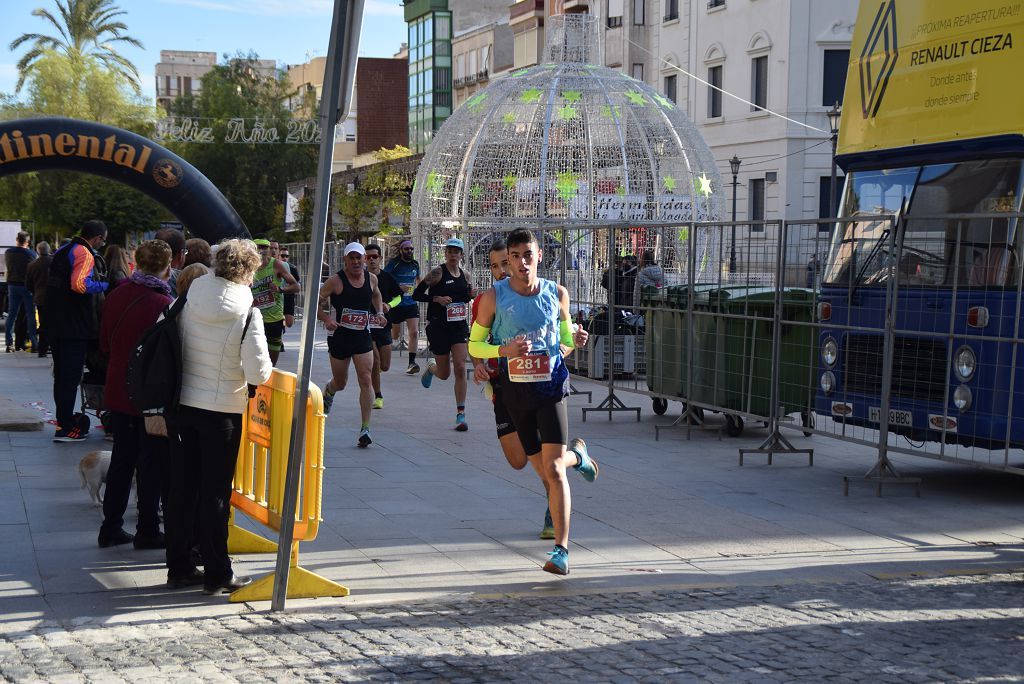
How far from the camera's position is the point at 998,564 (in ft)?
25.5

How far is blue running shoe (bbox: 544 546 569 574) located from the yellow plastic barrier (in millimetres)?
1166

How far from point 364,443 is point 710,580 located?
17.4ft

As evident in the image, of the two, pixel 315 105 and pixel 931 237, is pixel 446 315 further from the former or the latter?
pixel 315 105

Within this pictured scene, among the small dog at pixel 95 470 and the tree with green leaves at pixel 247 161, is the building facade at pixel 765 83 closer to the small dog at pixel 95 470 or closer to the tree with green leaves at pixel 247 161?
the tree with green leaves at pixel 247 161

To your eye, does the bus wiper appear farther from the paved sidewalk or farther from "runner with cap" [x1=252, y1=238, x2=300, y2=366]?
"runner with cap" [x1=252, y1=238, x2=300, y2=366]

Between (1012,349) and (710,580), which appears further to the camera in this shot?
(1012,349)

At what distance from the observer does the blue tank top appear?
733 cm

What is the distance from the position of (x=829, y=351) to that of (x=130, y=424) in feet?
19.7

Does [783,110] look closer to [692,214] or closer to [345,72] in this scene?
[692,214]

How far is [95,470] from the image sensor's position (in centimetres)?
858

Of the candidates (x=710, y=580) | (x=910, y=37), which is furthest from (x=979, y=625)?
(x=910, y=37)

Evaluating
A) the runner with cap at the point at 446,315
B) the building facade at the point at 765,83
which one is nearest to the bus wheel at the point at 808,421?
the runner with cap at the point at 446,315

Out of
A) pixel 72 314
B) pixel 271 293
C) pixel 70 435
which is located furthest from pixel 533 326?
pixel 271 293

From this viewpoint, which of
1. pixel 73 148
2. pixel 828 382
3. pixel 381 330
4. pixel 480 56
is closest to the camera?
pixel 828 382
